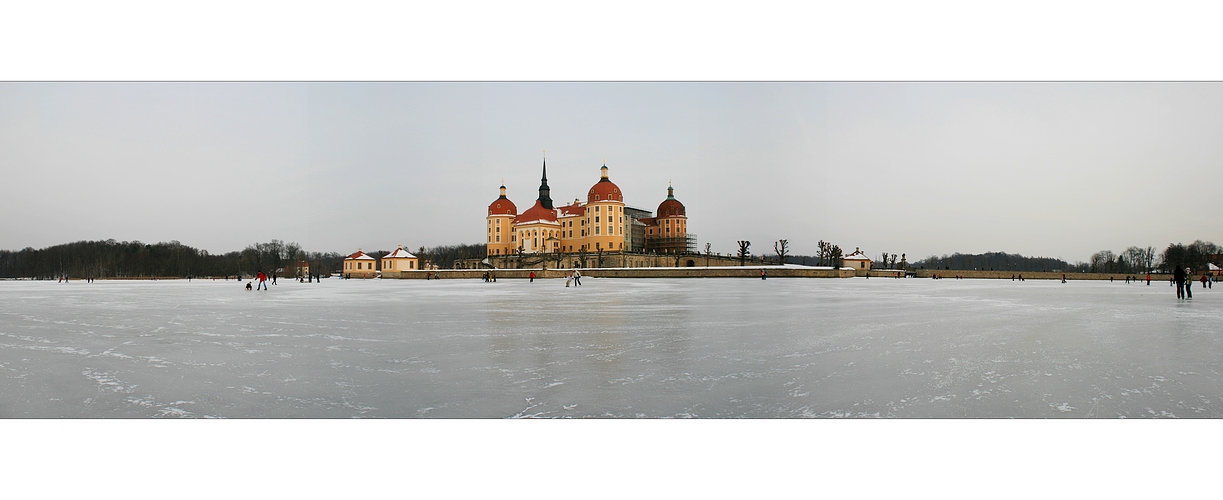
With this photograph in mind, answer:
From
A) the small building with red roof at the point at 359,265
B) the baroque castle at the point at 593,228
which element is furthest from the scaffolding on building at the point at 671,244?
the small building with red roof at the point at 359,265

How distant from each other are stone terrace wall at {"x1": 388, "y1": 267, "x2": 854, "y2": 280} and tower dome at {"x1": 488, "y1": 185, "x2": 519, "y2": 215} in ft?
79.2

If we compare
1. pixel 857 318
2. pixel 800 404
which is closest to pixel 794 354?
pixel 800 404

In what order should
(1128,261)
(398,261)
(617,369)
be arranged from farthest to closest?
(398,261) → (1128,261) → (617,369)

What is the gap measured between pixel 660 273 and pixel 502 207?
39451mm

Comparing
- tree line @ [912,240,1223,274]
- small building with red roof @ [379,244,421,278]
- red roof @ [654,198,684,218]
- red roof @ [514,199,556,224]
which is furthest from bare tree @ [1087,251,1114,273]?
small building with red roof @ [379,244,421,278]

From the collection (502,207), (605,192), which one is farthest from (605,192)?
(502,207)

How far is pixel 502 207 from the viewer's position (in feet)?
259

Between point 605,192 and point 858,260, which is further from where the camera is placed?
point 605,192

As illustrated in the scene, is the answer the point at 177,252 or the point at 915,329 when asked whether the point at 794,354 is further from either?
the point at 177,252

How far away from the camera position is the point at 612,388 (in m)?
4.64

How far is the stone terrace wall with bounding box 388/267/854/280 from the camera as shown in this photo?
130 feet

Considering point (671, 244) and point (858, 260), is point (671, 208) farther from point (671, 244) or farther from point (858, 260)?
point (858, 260)

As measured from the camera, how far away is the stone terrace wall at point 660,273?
39.7m

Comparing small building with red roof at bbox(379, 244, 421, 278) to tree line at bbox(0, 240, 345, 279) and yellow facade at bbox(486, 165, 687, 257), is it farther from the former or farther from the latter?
yellow facade at bbox(486, 165, 687, 257)
